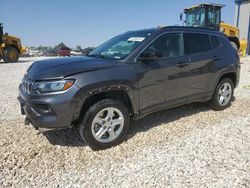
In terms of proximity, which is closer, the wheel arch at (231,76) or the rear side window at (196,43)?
the rear side window at (196,43)

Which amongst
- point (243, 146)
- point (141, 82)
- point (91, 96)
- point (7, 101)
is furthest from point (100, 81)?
point (7, 101)

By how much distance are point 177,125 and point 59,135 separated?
2.16 meters

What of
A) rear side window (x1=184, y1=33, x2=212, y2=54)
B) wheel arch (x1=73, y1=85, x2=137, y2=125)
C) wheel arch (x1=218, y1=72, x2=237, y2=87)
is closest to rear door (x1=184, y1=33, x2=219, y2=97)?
rear side window (x1=184, y1=33, x2=212, y2=54)

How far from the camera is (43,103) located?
128 inches

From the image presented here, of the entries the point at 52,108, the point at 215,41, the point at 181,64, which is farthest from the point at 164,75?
the point at 52,108

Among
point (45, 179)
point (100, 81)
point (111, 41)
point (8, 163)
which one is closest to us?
point (45, 179)

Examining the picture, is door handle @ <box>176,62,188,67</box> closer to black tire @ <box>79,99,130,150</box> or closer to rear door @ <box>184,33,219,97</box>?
rear door @ <box>184,33,219,97</box>

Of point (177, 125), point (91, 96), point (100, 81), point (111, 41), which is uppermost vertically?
point (111, 41)

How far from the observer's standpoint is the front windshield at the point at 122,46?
405 centimetres

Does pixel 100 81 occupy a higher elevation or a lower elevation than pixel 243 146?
higher

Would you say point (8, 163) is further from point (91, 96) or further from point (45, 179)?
point (91, 96)

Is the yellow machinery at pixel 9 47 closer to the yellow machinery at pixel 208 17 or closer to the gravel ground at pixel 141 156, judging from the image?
the yellow machinery at pixel 208 17

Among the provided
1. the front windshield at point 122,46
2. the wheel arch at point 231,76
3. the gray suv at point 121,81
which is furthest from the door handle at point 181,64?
the wheel arch at point 231,76

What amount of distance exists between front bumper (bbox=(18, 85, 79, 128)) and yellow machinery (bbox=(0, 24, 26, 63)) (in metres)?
17.8
